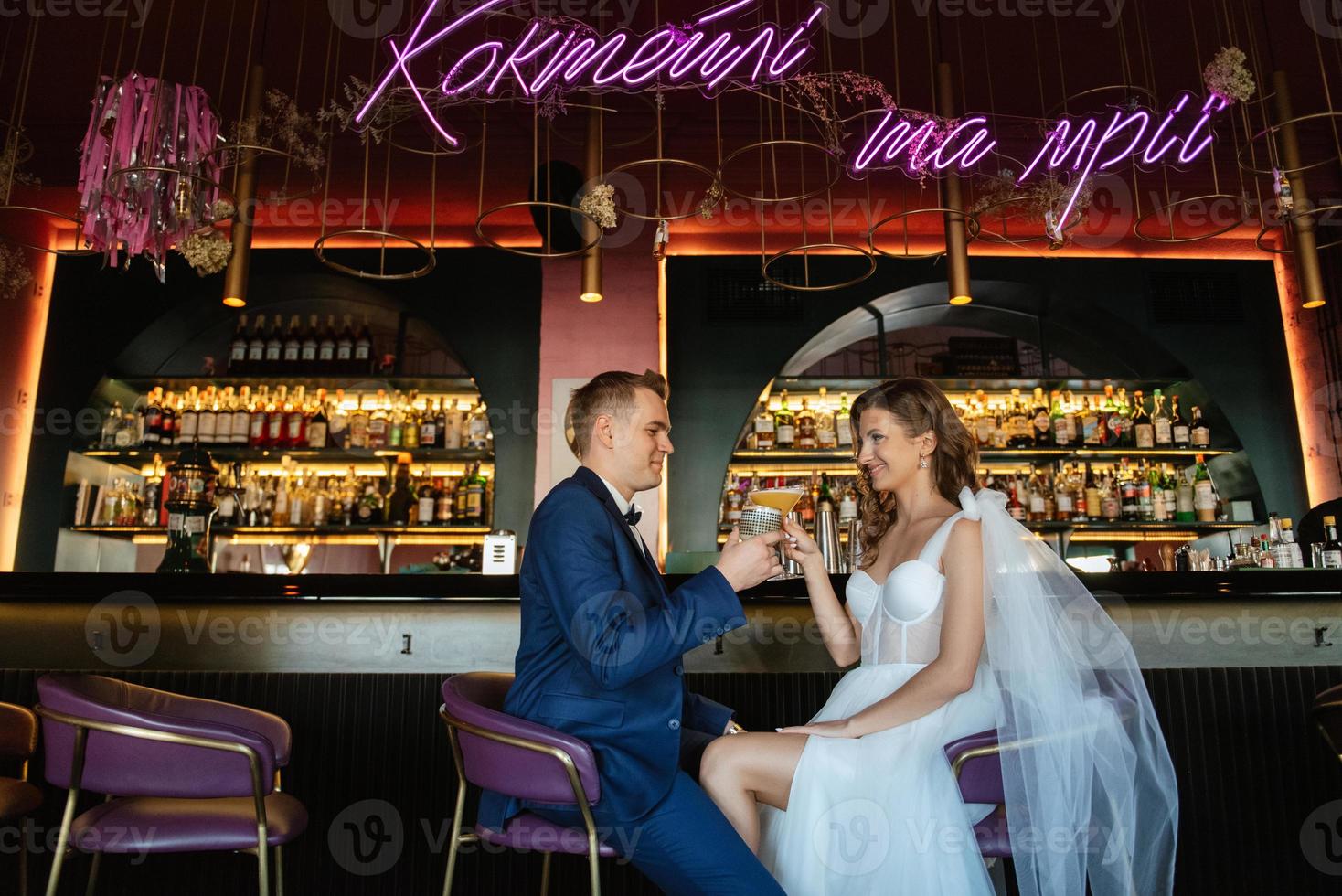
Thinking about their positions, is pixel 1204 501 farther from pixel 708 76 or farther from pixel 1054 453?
pixel 708 76

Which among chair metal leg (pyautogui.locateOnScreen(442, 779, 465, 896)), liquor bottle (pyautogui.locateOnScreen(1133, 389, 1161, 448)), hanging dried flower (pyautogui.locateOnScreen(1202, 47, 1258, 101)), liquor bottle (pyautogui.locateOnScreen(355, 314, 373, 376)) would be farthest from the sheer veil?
liquor bottle (pyautogui.locateOnScreen(355, 314, 373, 376))

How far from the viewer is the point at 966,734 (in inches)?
73.9

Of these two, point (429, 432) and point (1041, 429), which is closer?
point (429, 432)

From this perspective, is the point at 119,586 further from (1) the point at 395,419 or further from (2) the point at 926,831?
(1) the point at 395,419

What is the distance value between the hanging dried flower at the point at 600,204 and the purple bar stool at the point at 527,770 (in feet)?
5.47

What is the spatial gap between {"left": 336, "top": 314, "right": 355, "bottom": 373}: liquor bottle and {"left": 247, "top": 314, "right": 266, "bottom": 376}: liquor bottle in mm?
413

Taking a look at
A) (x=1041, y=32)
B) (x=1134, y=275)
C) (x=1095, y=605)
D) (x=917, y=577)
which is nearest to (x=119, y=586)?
(x=917, y=577)

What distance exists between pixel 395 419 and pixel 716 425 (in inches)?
72.8

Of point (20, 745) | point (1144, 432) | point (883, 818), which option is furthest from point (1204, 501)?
point (20, 745)

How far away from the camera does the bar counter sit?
2.71 metres

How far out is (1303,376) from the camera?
5395 millimetres

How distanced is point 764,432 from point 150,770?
13.6ft

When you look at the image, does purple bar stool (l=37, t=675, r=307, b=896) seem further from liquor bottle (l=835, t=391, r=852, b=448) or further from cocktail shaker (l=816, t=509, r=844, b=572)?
liquor bottle (l=835, t=391, r=852, b=448)

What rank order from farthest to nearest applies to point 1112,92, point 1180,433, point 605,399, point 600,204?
point 1180,433, point 1112,92, point 600,204, point 605,399
